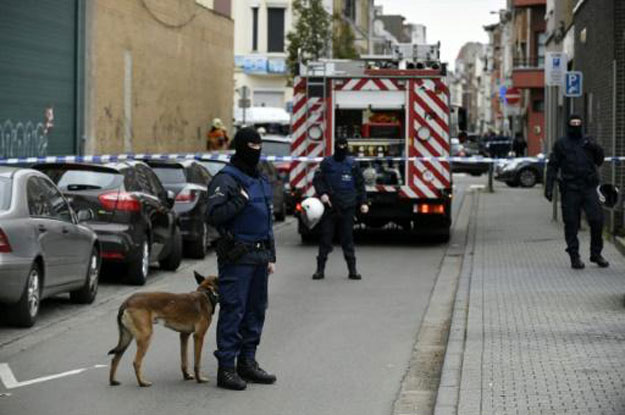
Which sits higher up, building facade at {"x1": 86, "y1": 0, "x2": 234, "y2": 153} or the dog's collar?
building facade at {"x1": 86, "y1": 0, "x2": 234, "y2": 153}

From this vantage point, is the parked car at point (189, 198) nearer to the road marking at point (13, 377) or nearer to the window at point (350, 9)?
the road marking at point (13, 377)

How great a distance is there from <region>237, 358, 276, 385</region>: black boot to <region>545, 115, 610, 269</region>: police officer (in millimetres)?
8865

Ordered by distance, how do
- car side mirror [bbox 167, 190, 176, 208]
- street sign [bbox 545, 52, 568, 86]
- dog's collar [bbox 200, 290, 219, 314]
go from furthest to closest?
street sign [bbox 545, 52, 568, 86], car side mirror [bbox 167, 190, 176, 208], dog's collar [bbox 200, 290, 219, 314]

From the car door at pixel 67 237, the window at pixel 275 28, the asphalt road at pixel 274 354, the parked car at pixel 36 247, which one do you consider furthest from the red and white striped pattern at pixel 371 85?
the window at pixel 275 28

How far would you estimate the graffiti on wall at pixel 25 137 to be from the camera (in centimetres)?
2547

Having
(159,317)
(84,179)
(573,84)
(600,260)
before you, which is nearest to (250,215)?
(159,317)

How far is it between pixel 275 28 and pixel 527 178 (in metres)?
24.8

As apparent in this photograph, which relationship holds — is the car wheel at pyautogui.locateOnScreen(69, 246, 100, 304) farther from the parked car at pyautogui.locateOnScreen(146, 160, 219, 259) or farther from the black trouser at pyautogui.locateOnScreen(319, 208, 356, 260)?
the parked car at pyautogui.locateOnScreen(146, 160, 219, 259)

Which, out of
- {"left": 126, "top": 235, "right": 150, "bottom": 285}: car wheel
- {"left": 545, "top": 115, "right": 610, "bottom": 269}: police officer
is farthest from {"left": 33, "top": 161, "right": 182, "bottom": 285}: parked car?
{"left": 545, "top": 115, "right": 610, "bottom": 269}: police officer

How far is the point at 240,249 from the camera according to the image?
9.92 m

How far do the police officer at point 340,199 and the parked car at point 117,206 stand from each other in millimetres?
2224

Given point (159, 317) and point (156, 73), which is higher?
point (156, 73)

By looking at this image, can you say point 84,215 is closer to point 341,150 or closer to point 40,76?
point 341,150

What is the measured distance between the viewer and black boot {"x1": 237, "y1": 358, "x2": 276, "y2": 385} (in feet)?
33.4
